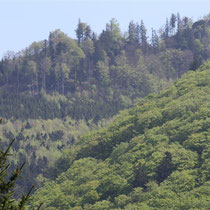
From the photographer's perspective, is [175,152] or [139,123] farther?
[139,123]

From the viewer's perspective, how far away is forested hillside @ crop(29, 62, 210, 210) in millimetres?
111500

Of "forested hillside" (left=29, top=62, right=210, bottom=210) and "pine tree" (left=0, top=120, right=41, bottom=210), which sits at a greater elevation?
"pine tree" (left=0, top=120, right=41, bottom=210)

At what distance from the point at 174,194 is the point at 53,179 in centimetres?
5922

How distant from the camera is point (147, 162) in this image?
417ft

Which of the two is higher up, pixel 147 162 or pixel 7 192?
pixel 7 192

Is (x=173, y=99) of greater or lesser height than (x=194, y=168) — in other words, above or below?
above

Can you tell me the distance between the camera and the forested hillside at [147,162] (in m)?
112

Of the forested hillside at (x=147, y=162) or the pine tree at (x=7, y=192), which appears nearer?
the pine tree at (x=7, y=192)

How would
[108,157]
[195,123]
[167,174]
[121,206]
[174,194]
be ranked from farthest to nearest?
[108,157]
[195,123]
[167,174]
[121,206]
[174,194]

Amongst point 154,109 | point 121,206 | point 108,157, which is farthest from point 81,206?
point 154,109

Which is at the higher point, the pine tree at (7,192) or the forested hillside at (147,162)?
the pine tree at (7,192)

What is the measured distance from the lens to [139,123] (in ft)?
505

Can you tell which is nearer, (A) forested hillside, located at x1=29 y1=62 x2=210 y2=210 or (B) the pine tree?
(B) the pine tree

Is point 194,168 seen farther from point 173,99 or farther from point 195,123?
point 173,99
